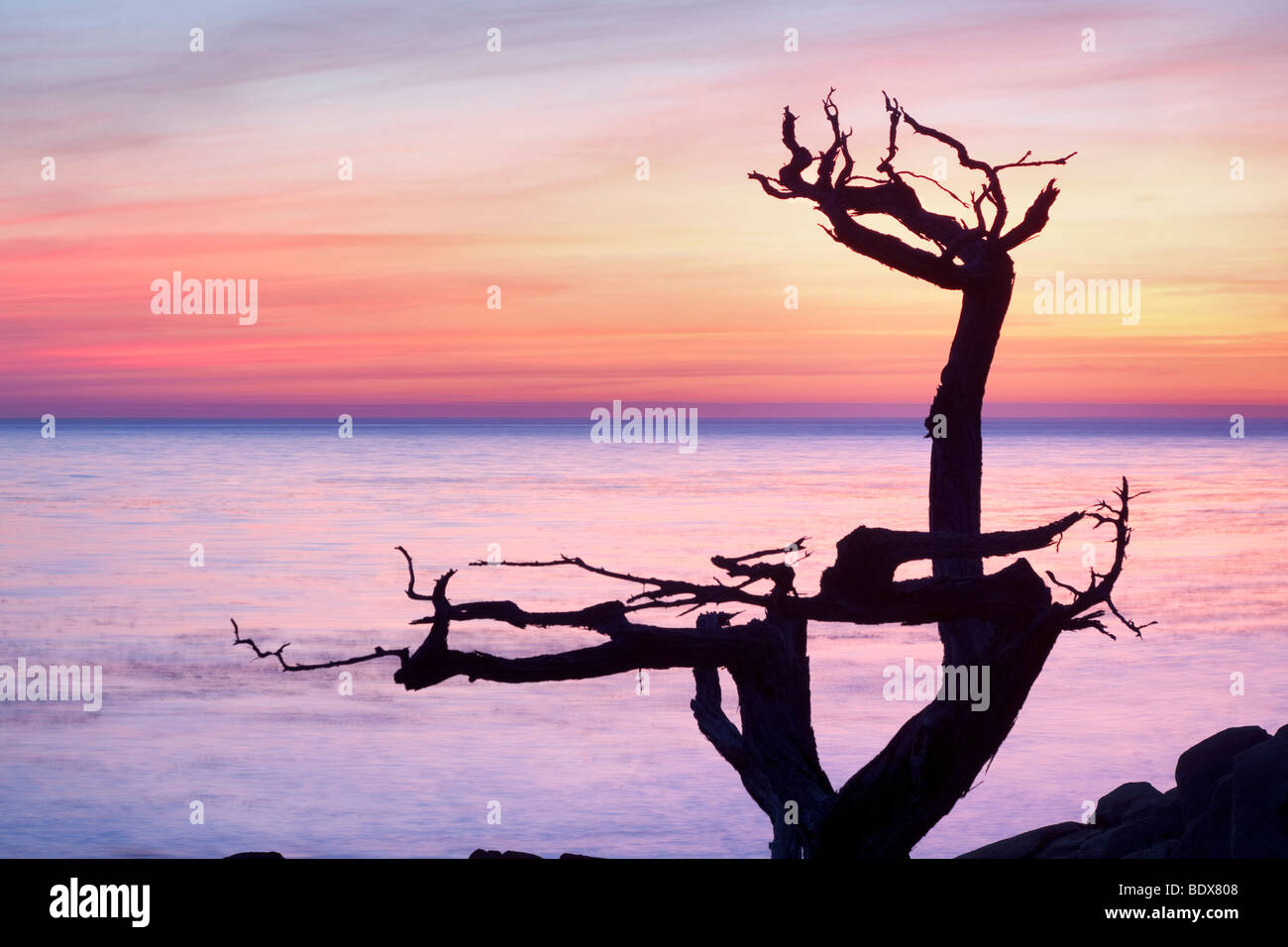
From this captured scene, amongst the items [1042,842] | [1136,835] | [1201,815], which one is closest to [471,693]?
[1042,842]

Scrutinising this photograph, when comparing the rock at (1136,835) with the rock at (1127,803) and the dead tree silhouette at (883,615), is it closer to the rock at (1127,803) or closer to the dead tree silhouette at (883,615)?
the rock at (1127,803)

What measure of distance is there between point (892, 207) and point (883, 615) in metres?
2.83

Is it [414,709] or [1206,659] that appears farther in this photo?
[1206,659]

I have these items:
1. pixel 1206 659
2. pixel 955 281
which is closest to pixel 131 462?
pixel 1206 659

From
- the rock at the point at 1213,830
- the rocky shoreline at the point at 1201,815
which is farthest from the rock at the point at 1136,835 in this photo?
the rock at the point at 1213,830

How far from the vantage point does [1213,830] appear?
895cm

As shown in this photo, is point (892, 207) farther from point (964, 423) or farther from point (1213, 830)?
point (1213, 830)

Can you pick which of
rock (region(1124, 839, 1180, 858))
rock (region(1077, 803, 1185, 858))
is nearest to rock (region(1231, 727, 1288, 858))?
rock (region(1124, 839, 1180, 858))

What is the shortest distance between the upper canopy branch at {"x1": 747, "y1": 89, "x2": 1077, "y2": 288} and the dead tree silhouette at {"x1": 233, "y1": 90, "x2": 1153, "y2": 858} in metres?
0.01

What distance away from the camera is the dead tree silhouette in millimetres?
6980

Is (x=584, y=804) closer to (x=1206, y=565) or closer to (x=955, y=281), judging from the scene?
(x=955, y=281)

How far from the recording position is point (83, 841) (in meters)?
14.2

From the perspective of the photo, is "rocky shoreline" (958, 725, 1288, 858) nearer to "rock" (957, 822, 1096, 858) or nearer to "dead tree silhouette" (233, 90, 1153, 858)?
"rock" (957, 822, 1096, 858)
